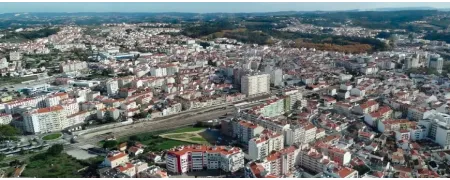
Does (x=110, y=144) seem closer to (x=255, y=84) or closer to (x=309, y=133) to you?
(x=309, y=133)

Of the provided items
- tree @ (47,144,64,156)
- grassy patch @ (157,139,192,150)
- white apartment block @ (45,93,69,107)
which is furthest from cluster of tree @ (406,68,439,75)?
tree @ (47,144,64,156)

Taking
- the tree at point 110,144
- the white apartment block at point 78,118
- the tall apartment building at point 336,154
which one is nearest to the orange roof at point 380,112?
the tall apartment building at point 336,154

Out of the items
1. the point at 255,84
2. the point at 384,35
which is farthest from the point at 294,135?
the point at 384,35

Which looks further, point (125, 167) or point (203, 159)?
point (203, 159)

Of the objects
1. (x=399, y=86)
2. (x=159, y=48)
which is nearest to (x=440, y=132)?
(x=399, y=86)

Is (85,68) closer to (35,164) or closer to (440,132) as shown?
(35,164)

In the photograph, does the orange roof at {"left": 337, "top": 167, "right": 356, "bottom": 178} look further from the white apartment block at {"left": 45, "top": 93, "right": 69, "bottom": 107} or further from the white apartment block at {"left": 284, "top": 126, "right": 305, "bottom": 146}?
the white apartment block at {"left": 45, "top": 93, "right": 69, "bottom": 107}
